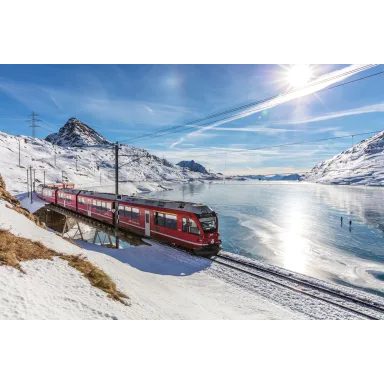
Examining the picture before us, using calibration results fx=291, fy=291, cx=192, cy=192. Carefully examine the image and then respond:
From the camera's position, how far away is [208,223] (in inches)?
810

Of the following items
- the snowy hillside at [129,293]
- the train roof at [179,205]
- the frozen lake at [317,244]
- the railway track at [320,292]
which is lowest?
the frozen lake at [317,244]

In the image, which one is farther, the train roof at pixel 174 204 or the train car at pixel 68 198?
the train car at pixel 68 198

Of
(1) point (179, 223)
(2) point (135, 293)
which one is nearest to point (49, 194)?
(1) point (179, 223)

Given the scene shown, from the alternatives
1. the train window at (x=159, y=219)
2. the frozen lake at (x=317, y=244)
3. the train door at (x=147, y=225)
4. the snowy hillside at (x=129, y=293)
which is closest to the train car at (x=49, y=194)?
the frozen lake at (x=317, y=244)

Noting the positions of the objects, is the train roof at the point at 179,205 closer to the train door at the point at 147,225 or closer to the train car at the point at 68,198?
the train door at the point at 147,225

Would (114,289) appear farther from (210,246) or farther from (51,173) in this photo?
(51,173)

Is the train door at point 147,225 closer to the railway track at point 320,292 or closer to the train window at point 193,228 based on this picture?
the train window at point 193,228

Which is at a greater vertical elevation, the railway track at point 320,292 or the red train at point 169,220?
the red train at point 169,220

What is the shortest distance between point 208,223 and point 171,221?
3.15 metres

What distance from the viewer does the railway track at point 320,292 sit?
13.3 metres

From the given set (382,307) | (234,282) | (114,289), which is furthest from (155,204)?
(382,307)

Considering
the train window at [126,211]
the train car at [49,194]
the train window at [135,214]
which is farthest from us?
the train car at [49,194]

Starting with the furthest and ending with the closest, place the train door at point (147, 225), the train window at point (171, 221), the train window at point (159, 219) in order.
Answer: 1. the train door at point (147, 225)
2. the train window at point (159, 219)
3. the train window at point (171, 221)

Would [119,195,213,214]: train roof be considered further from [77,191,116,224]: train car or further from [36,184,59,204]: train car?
[36,184,59,204]: train car
